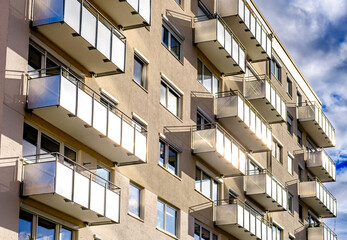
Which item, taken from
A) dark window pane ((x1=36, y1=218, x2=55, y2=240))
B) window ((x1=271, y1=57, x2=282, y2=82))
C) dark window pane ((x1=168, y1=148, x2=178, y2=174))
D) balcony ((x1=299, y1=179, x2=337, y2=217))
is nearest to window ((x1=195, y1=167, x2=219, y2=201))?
→ dark window pane ((x1=168, y1=148, x2=178, y2=174))

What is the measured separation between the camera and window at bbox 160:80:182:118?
33938mm

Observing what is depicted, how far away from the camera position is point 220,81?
40688 millimetres

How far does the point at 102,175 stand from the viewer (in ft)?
92.5

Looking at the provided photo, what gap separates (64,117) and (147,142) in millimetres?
7019

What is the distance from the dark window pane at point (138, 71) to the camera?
31750mm

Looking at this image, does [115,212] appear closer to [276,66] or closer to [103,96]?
[103,96]

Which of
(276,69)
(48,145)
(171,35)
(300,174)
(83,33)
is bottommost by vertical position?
(48,145)

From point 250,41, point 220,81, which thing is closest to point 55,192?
point 220,81

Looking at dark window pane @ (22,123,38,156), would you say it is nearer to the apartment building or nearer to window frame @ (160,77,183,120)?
the apartment building

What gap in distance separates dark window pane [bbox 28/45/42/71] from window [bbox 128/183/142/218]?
682 cm

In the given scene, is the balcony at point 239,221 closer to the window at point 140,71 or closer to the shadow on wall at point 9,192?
the window at point 140,71

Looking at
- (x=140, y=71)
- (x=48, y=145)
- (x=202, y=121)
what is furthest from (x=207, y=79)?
(x=48, y=145)

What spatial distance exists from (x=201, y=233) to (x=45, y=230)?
41.5ft

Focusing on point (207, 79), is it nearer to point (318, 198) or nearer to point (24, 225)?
point (24, 225)
